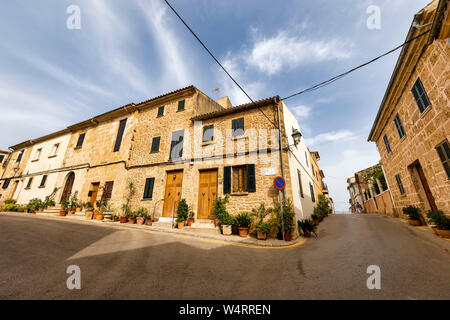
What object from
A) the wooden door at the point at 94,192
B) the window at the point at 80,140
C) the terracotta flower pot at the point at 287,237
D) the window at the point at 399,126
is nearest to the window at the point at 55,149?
the window at the point at 80,140

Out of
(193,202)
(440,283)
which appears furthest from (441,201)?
(193,202)

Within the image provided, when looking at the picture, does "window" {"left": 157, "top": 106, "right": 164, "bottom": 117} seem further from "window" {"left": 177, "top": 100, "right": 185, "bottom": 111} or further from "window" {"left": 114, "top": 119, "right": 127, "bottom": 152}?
"window" {"left": 114, "top": 119, "right": 127, "bottom": 152}

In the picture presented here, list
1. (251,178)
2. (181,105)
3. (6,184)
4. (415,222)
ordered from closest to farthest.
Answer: (415,222), (251,178), (181,105), (6,184)

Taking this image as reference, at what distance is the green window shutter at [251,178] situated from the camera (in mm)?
8508

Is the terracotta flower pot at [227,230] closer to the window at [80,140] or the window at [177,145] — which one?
the window at [177,145]

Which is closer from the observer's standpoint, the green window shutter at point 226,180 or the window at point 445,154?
the window at point 445,154

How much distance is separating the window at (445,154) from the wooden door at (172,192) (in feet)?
36.9

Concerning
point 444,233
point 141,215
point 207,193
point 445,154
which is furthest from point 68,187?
point 445,154

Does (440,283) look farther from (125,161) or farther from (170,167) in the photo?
(125,161)

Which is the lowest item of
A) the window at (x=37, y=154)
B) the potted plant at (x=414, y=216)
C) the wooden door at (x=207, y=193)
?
the potted plant at (x=414, y=216)

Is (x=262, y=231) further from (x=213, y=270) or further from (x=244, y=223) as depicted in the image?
(x=213, y=270)

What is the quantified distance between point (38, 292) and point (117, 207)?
10021 mm

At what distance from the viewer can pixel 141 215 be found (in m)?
9.91

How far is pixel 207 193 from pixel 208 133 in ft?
12.1
